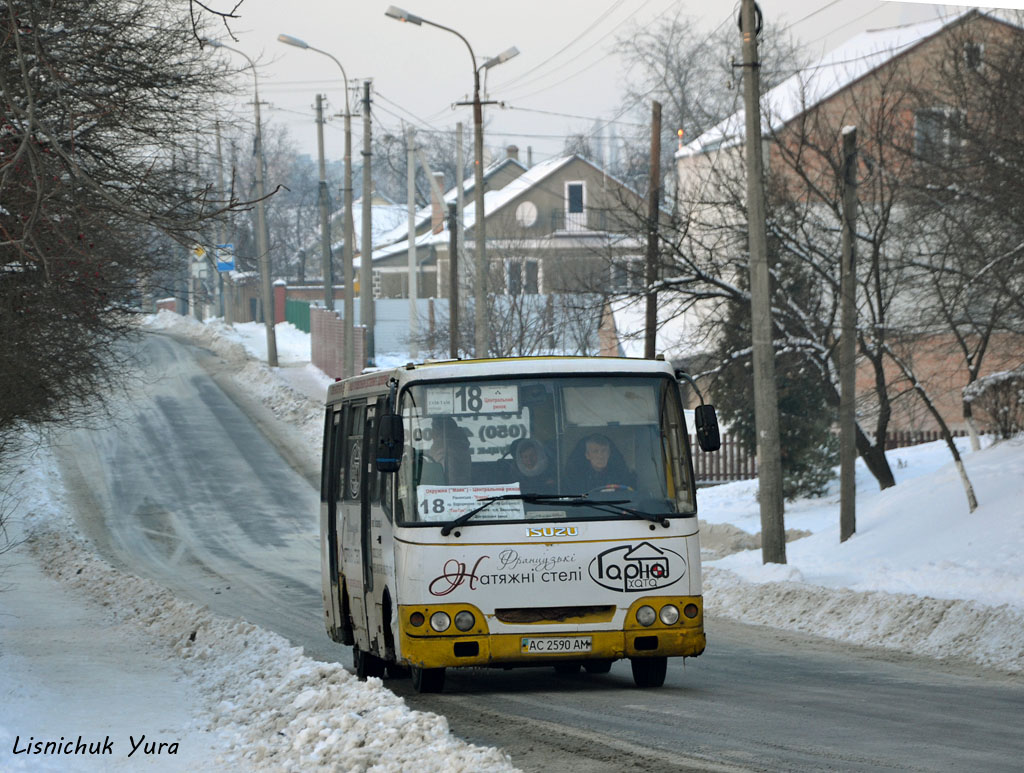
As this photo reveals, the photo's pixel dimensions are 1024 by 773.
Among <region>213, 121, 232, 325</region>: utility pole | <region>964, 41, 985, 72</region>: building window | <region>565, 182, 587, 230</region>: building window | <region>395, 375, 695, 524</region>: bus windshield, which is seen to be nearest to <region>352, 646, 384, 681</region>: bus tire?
<region>395, 375, 695, 524</region>: bus windshield

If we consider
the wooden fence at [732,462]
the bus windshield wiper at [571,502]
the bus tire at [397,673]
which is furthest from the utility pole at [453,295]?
the bus windshield wiper at [571,502]

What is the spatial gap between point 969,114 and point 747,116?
3785mm

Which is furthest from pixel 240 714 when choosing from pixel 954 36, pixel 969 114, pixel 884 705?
pixel 954 36

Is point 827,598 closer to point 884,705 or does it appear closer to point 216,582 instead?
point 884,705

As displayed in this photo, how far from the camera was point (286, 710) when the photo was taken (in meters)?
9.23

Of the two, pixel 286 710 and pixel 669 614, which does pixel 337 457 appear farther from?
pixel 669 614

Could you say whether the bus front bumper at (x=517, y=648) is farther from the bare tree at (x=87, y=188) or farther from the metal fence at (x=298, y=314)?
the metal fence at (x=298, y=314)

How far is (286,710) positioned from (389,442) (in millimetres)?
1883

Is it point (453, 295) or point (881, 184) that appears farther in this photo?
point (453, 295)

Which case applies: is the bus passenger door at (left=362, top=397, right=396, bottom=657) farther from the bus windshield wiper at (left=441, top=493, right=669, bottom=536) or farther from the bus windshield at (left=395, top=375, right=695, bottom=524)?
the bus windshield wiper at (left=441, top=493, right=669, bottom=536)

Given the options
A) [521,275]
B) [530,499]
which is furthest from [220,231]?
[521,275]

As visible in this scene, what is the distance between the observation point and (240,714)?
996 centimetres

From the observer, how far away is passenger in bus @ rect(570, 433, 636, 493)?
32.8 feet

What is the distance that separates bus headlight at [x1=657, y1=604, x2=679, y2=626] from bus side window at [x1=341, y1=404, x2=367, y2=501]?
3076 millimetres
